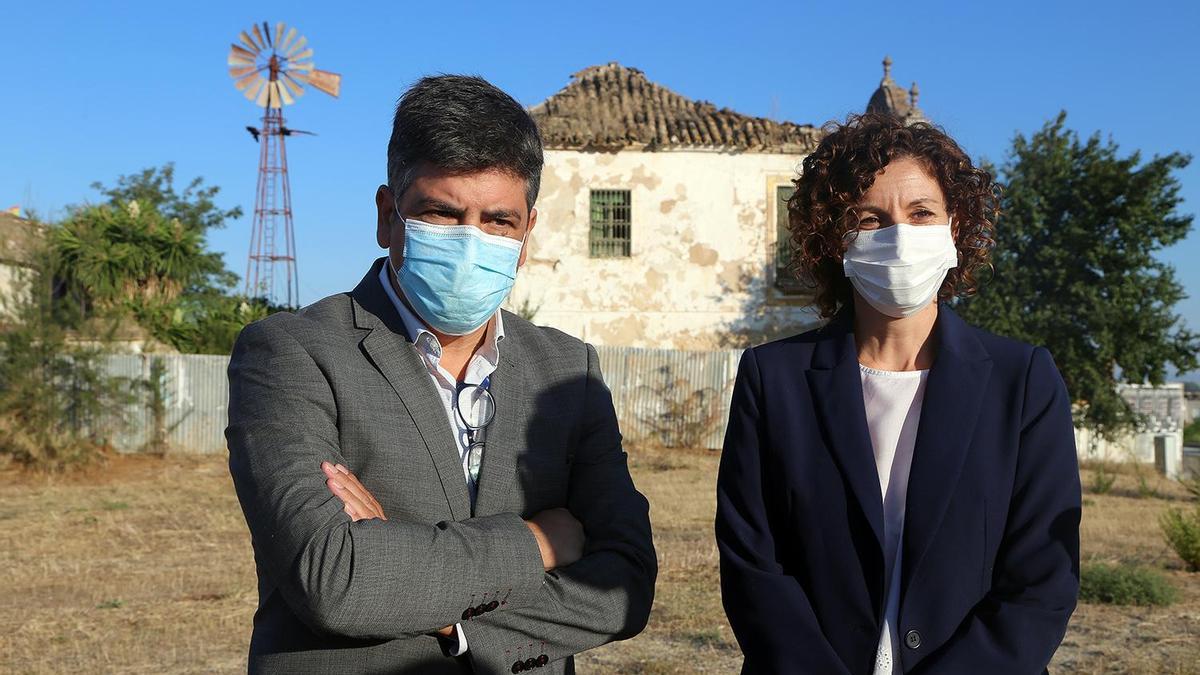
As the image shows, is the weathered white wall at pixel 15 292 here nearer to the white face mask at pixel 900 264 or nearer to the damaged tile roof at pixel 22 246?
the damaged tile roof at pixel 22 246

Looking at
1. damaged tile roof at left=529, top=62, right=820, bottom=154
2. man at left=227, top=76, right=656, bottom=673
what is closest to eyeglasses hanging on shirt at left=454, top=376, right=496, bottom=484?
man at left=227, top=76, right=656, bottom=673

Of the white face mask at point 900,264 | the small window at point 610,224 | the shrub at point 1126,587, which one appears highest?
the small window at point 610,224

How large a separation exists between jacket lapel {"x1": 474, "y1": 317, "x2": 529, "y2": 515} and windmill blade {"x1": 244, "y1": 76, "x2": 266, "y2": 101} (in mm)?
29073

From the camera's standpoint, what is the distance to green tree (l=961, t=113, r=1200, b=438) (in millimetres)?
20969

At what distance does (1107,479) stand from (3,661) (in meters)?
15.0

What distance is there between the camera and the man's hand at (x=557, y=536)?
2357mm

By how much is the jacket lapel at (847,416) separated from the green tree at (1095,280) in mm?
19550

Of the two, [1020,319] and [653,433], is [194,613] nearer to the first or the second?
[653,433]

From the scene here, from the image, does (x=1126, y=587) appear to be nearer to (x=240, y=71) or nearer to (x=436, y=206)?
(x=436, y=206)

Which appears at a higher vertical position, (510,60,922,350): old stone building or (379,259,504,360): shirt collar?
(510,60,922,350): old stone building

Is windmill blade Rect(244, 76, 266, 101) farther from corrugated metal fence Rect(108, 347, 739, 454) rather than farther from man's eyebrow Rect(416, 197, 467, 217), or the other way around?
man's eyebrow Rect(416, 197, 467, 217)

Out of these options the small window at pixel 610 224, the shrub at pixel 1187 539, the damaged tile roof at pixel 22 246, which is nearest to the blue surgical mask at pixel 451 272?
the shrub at pixel 1187 539

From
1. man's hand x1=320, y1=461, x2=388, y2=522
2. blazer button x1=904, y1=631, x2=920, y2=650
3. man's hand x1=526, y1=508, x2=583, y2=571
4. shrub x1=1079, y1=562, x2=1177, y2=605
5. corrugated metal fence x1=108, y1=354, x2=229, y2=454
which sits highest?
man's hand x1=320, y1=461, x2=388, y2=522

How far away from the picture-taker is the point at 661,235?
Result: 69.8 ft
